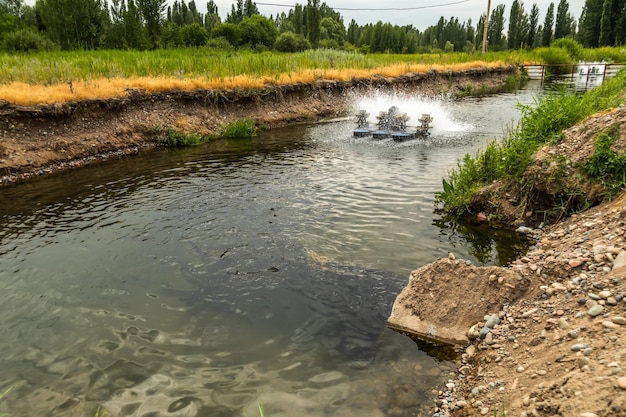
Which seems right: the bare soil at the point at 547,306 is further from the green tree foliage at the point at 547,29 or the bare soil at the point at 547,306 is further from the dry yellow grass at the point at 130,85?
the green tree foliage at the point at 547,29

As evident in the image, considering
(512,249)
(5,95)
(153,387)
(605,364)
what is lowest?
(153,387)

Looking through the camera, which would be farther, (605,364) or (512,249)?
(512,249)

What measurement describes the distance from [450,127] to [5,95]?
1657 cm

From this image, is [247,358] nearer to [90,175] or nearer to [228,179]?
[228,179]

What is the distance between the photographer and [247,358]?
16.4ft

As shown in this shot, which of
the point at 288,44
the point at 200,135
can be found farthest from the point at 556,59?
the point at 200,135

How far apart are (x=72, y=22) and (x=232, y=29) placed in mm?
28068

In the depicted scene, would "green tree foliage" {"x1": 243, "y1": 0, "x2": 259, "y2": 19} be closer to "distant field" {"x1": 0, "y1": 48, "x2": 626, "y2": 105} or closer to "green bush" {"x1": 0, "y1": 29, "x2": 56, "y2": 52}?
"green bush" {"x1": 0, "y1": 29, "x2": 56, "y2": 52}

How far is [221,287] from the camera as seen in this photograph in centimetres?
649

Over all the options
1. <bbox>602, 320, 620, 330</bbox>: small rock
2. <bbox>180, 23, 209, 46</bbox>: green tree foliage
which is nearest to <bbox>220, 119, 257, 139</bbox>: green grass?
<bbox>602, 320, 620, 330</bbox>: small rock

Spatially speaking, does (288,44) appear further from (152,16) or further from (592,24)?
(592,24)

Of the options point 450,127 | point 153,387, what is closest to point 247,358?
point 153,387

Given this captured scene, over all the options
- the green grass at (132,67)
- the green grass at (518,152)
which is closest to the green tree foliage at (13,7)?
the green grass at (132,67)

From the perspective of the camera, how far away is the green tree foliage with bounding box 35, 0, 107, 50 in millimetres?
44281
